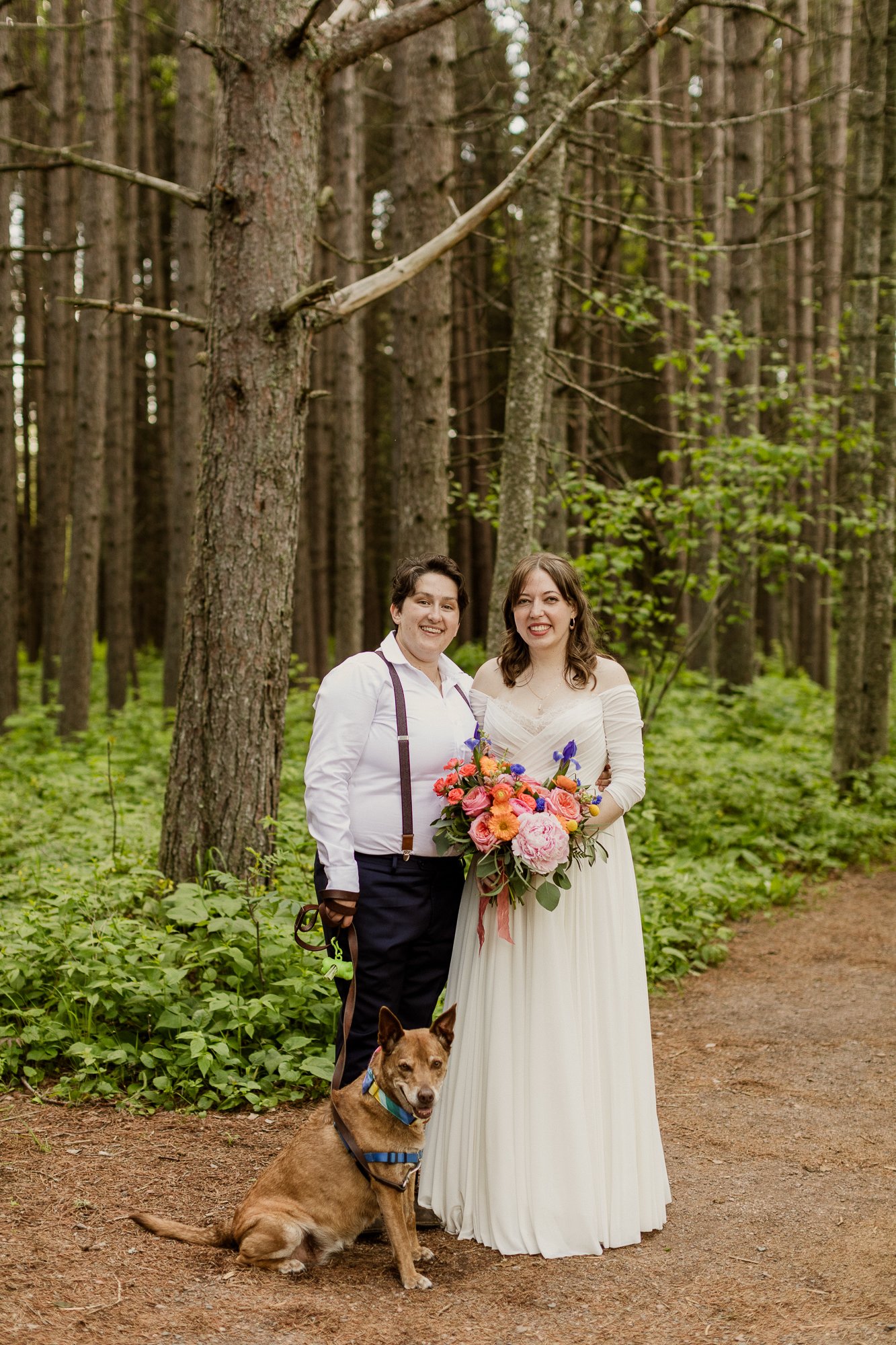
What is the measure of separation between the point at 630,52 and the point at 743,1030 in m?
5.45

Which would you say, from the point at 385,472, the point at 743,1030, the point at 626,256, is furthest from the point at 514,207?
the point at 743,1030

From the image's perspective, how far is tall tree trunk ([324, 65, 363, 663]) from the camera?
1297 cm

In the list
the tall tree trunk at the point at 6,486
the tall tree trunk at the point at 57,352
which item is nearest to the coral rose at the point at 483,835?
the tall tree trunk at the point at 6,486

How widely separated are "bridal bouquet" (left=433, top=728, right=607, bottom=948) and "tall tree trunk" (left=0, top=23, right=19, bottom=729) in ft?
36.4

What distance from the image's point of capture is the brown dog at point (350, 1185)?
3568 mm

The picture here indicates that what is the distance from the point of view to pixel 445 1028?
12.1 ft

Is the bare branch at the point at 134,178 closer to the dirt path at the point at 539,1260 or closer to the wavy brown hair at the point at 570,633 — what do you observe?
the wavy brown hair at the point at 570,633

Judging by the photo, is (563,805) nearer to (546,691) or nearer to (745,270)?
(546,691)

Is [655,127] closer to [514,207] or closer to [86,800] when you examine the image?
[514,207]

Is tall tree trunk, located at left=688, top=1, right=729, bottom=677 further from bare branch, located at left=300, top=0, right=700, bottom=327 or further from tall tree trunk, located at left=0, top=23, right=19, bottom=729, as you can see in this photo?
bare branch, located at left=300, top=0, right=700, bottom=327

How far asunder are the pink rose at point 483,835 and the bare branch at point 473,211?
3209 millimetres

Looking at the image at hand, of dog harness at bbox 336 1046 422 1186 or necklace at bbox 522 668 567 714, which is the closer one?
dog harness at bbox 336 1046 422 1186

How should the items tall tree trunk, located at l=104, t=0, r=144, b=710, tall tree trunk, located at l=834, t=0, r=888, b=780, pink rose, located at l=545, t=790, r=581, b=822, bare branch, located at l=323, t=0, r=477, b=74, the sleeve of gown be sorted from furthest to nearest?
1. tall tree trunk, located at l=104, t=0, r=144, b=710
2. tall tree trunk, located at l=834, t=0, r=888, b=780
3. bare branch, located at l=323, t=0, r=477, b=74
4. the sleeve of gown
5. pink rose, located at l=545, t=790, r=581, b=822

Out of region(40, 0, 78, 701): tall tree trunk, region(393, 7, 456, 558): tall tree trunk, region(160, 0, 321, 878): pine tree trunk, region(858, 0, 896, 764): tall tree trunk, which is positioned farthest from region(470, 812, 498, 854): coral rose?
region(40, 0, 78, 701): tall tree trunk
